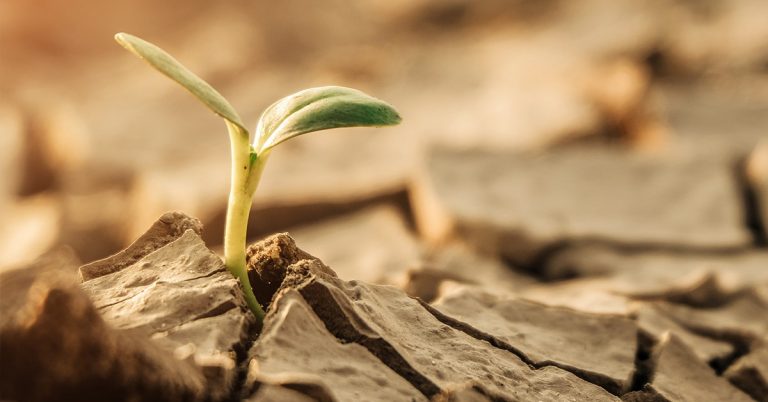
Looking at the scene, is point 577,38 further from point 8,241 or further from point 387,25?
point 8,241

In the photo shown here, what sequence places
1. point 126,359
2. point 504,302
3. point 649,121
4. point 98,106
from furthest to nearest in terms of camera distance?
point 98,106 < point 649,121 < point 504,302 < point 126,359

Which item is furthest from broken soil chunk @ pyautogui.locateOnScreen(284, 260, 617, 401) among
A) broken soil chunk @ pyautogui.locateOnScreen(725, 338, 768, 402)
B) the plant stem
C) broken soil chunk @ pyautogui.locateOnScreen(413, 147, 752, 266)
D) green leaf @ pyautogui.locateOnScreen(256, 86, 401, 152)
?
broken soil chunk @ pyautogui.locateOnScreen(413, 147, 752, 266)

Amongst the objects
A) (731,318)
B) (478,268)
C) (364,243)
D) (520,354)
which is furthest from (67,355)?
(364,243)

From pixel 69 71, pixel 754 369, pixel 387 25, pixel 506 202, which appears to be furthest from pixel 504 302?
pixel 69 71

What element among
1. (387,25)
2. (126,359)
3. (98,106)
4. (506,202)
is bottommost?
(506,202)

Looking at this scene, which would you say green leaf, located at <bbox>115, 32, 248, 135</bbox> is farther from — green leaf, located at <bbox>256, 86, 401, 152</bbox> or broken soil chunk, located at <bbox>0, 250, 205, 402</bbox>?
broken soil chunk, located at <bbox>0, 250, 205, 402</bbox>

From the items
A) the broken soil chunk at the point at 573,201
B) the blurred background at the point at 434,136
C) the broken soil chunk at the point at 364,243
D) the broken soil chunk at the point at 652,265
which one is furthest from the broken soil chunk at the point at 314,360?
the broken soil chunk at the point at 573,201

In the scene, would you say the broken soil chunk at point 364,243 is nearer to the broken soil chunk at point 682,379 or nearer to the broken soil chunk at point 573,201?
the broken soil chunk at point 573,201
